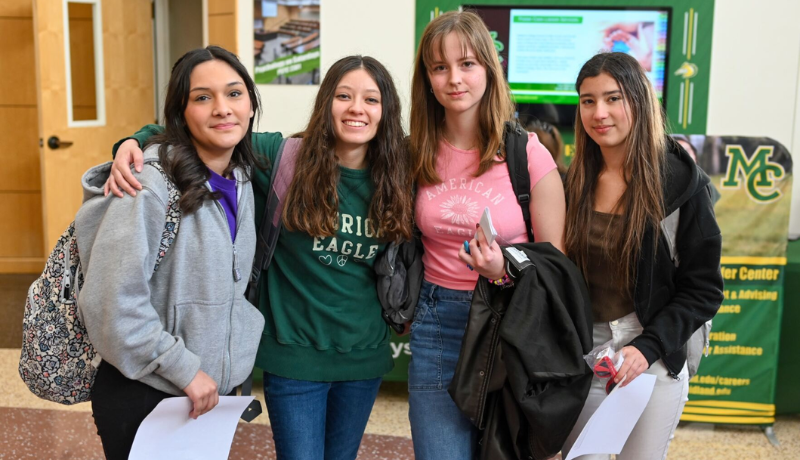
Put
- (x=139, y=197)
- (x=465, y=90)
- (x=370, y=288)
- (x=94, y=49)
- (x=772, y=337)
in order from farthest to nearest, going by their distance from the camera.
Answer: (x=94, y=49)
(x=772, y=337)
(x=370, y=288)
(x=465, y=90)
(x=139, y=197)

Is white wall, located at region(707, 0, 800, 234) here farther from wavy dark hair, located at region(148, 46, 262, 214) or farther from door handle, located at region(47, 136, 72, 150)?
door handle, located at region(47, 136, 72, 150)

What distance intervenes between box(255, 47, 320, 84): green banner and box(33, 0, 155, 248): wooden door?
1.91m

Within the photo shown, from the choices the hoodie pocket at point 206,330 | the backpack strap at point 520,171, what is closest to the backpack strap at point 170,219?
the hoodie pocket at point 206,330

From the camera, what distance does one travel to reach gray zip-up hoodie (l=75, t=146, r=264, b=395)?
4.60 ft

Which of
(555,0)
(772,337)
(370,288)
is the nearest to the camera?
(370,288)

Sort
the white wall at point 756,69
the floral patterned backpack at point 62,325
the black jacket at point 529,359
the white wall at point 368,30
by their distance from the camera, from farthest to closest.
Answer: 1. the white wall at point 368,30
2. the white wall at point 756,69
3. the black jacket at point 529,359
4. the floral patterned backpack at point 62,325

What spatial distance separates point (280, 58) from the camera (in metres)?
3.74

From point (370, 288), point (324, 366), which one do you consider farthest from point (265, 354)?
point (370, 288)

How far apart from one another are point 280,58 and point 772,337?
9.18ft

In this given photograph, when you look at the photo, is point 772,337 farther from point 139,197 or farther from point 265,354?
point 139,197

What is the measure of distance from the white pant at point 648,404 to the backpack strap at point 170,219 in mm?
1037

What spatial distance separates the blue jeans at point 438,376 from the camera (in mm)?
1786

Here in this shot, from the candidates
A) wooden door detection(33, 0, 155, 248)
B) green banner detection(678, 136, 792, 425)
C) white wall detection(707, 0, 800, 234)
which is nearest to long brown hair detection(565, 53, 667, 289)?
green banner detection(678, 136, 792, 425)

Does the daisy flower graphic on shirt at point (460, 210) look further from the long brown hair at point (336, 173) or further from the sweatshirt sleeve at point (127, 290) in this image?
the sweatshirt sleeve at point (127, 290)
